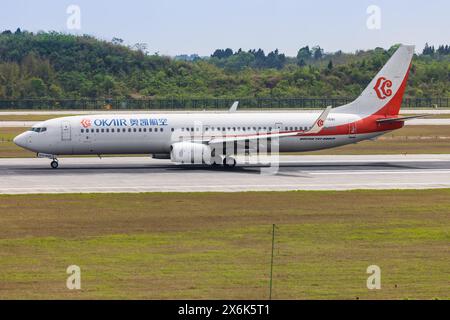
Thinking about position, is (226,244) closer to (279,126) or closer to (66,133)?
(66,133)

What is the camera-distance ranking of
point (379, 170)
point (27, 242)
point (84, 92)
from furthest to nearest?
1. point (84, 92)
2. point (379, 170)
3. point (27, 242)

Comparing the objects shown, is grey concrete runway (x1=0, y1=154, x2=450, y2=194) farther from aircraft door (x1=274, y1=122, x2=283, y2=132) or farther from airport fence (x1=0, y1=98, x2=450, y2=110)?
airport fence (x1=0, y1=98, x2=450, y2=110)

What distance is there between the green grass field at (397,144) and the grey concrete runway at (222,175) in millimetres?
6268

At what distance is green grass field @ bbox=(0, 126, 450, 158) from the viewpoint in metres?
71.2

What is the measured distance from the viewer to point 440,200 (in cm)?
4134

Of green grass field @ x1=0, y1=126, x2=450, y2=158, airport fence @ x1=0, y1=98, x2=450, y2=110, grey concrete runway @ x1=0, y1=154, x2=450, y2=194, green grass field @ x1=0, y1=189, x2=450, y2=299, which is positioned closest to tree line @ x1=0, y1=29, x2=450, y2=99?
airport fence @ x1=0, y1=98, x2=450, y2=110

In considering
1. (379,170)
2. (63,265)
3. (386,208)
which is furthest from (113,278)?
(379,170)

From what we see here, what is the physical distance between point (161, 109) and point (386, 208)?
10453 cm

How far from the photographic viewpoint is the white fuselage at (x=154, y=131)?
56.5 meters

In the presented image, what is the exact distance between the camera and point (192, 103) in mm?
144750

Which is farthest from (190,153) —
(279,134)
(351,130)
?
(351,130)

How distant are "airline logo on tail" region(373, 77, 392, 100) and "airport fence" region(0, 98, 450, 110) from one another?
3139 inches

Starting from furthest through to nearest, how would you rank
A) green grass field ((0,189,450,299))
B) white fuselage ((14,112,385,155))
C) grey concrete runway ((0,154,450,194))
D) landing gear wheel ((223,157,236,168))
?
landing gear wheel ((223,157,236,168))
white fuselage ((14,112,385,155))
grey concrete runway ((0,154,450,194))
green grass field ((0,189,450,299))
